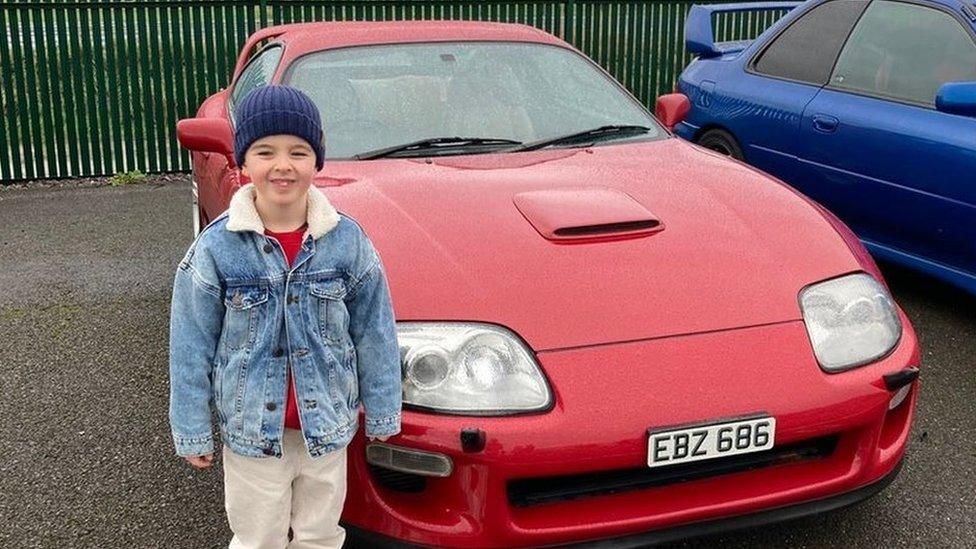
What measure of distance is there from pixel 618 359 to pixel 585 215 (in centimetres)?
57

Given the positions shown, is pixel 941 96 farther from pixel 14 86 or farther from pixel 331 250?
pixel 14 86

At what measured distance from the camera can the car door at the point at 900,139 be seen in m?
4.29

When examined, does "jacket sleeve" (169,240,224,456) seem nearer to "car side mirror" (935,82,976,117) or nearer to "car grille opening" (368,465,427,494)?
"car grille opening" (368,465,427,494)

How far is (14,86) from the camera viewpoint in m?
7.95

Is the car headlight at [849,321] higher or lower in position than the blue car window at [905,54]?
lower

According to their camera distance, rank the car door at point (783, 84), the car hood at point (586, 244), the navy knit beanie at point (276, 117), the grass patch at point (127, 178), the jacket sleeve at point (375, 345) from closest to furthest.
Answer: the navy knit beanie at point (276, 117), the jacket sleeve at point (375, 345), the car hood at point (586, 244), the car door at point (783, 84), the grass patch at point (127, 178)

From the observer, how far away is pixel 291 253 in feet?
6.91

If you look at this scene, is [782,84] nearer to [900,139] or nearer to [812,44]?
[812,44]

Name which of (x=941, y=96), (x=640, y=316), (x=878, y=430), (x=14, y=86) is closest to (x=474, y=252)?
(x=640, y=316)

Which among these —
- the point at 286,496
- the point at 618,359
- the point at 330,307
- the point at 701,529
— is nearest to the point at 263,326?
the point at 330,307

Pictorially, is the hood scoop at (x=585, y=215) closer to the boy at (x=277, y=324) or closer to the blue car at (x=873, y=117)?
the boy at (x=277, y=324)

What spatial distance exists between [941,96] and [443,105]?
2115 millimetres

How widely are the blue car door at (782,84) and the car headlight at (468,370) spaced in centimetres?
318

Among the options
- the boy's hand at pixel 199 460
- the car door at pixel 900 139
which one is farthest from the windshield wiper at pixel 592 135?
the boy's hand at pixel 199 460
